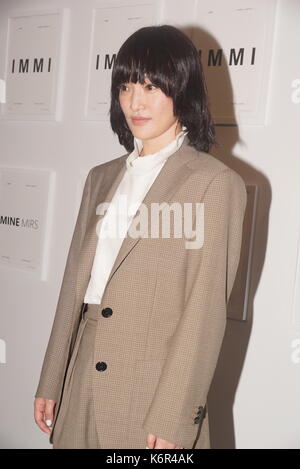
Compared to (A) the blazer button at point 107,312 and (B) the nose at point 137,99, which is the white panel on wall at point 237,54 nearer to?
(B) the nose at point 137,99

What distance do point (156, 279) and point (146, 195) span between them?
0.20 m

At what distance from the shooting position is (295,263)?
1.83m

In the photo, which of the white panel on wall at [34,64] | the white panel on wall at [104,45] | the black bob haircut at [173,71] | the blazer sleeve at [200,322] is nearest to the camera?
the blazer sleeve at [200,322]

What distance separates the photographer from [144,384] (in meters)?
1.41

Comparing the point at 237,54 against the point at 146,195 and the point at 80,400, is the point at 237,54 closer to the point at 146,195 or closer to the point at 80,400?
the point at 146,195

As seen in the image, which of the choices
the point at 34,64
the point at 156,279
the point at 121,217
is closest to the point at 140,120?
the point at 121,217

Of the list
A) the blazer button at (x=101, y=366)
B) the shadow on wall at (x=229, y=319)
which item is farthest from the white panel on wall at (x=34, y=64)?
the blazer button at (x=101, y=366)

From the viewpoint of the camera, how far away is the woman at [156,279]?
1.37 m

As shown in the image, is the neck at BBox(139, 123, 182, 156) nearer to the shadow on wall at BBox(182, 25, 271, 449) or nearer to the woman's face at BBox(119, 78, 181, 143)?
the woman's face at BBox(119, 78, 181, 143)

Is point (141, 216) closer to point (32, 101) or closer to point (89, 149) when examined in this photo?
point (89, 149)

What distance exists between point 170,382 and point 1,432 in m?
1.44

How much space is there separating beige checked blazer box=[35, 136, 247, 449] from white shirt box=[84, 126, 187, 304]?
0.06 meters

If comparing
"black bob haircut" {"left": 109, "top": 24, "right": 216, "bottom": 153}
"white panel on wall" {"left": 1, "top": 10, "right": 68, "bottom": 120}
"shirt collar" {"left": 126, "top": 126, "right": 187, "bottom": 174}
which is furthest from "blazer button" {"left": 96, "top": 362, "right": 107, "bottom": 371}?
"white panel on wall" {"left": 1, "top": 10, "right": 68, "bottom": 120}
